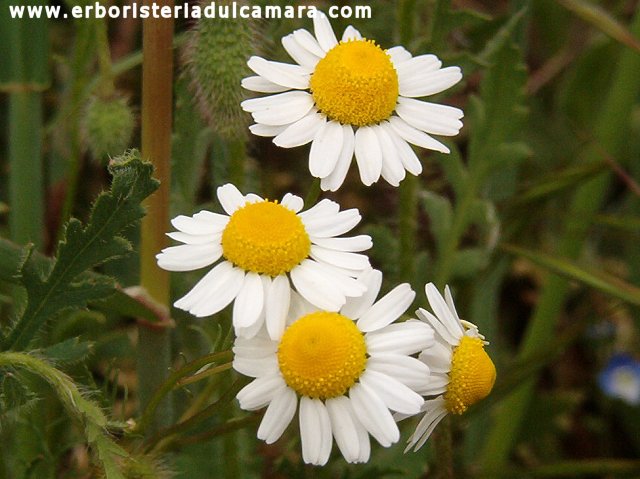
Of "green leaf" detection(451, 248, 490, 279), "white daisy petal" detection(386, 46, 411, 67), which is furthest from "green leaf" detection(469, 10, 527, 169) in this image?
"white daisy petal" detection(386, 46, 411, 67)

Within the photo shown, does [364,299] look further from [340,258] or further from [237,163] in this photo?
[237,163]

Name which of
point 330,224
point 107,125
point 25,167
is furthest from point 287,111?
point 25,167

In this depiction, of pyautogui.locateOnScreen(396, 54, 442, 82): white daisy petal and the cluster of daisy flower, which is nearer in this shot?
the cluster of daisy flower

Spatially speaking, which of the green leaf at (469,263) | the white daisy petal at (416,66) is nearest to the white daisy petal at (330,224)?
the white daisy petal at (416,66)

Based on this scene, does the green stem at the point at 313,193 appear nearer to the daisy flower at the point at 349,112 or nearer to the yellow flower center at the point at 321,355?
the daisy flower at the point at 349,112

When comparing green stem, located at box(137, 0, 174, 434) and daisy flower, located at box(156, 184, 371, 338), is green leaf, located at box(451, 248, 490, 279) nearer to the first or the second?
green stem, located at box(137, 0, 174, 434)
